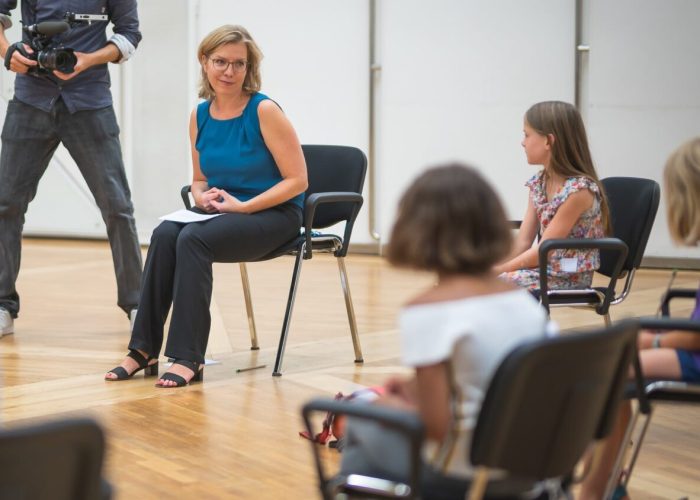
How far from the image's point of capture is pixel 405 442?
180cm

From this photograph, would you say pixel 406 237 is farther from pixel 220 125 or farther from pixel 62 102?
pixel 62 102

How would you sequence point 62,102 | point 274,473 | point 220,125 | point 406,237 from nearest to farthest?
point 406,237 → point 274,473 → point 220,125 → point 62,102

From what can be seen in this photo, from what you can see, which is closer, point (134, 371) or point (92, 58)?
point (134, 371)

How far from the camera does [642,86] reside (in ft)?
23.7

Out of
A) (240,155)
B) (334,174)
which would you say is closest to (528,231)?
(334,174)

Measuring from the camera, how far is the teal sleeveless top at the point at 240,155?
13.4ft

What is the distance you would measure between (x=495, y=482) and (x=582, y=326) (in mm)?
3464

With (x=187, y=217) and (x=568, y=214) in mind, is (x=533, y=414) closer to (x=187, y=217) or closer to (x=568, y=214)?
(x=568, y=214)

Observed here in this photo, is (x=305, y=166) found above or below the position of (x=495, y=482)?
above

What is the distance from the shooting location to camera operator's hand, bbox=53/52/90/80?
4.53m

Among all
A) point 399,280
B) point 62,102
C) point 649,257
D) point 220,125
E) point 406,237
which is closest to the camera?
point 406,237

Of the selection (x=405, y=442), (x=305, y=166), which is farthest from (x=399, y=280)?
(x=405, y=442)

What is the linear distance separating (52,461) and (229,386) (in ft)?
8.59

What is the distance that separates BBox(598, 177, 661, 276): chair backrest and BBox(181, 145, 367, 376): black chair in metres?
0.94
